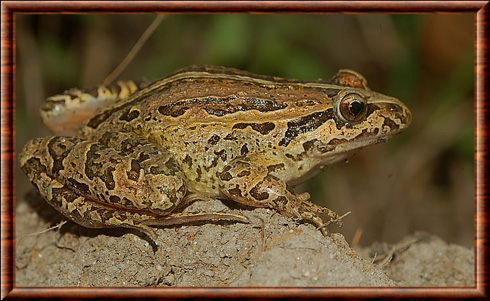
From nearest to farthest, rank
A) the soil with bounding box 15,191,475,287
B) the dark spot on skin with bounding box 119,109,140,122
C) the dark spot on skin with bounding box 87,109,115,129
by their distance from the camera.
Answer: the soil with bounding box 15,191,475,287, the dark spot on skin with bounding box 119,109,140,122, the dark spot on skin with bounding box 87,109,115,129

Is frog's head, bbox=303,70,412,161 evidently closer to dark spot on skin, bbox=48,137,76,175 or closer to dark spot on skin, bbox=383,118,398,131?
dark spot on skin, bbox=383,118,398,131

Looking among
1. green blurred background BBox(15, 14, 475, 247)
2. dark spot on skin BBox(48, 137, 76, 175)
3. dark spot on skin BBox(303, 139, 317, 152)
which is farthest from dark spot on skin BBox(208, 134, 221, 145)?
green blurred background BBox(15, 14, 475, 247)

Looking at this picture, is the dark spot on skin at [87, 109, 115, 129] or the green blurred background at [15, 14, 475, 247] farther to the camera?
the green blurred background at [15, 14, 475, 247]

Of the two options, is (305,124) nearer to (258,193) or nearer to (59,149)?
(258,193)

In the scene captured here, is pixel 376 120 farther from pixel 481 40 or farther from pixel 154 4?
pixel 154 4

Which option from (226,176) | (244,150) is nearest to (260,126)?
Answer: (244,150)

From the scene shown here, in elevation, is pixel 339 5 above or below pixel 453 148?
below

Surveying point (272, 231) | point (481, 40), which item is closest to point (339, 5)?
point (481, 40)
